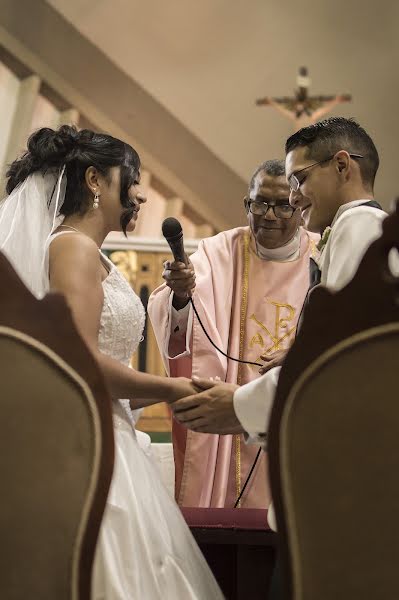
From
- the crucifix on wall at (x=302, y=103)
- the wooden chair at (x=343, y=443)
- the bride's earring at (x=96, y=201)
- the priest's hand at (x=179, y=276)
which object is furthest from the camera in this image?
the crucifix on wall at (x=302, y=103)

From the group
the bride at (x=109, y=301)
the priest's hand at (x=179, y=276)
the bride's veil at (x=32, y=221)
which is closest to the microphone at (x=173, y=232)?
the bride at (x=109, y=301)

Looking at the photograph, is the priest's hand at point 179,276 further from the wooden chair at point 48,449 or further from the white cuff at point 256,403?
the wooden chair at point 48,449

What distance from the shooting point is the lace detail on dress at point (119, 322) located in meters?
2.49

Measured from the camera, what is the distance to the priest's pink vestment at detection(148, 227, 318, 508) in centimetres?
380

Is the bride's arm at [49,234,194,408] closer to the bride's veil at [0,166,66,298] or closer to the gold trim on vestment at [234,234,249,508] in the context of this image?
the bride's veil at [0,166,66,298]

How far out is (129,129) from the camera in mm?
9000

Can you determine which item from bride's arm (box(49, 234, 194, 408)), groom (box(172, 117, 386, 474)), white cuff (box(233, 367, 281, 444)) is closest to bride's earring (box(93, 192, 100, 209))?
bride's arm (box(49, 234, 194, 408))

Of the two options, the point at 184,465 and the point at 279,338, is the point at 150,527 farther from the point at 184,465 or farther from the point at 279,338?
the point at 279,338

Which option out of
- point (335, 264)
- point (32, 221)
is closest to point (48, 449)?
point (335, 264)

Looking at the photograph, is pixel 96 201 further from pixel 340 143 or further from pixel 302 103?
pixel 302 103

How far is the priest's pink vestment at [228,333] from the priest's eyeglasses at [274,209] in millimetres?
337

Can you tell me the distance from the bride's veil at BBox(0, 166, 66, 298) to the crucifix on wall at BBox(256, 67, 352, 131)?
646 cm

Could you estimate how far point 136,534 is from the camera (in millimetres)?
1946

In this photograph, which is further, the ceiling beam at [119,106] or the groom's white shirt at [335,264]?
the ceiling beam at [119,106]
